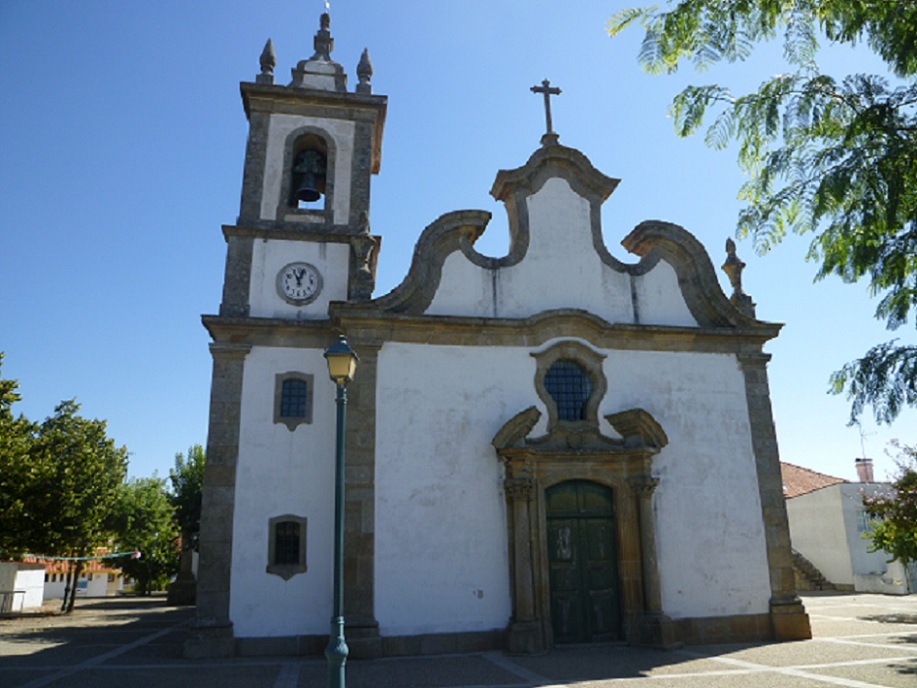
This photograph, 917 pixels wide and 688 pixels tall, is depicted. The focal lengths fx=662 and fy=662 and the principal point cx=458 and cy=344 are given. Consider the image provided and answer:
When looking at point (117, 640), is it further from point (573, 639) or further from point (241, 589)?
point (573, 639)

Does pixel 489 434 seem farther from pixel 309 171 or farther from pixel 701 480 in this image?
pixel 309 171

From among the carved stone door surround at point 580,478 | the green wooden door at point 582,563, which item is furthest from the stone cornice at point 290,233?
the green wooden door at point 582,563

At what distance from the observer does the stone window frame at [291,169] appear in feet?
49.8

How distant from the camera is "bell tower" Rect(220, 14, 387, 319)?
14258 millimetres

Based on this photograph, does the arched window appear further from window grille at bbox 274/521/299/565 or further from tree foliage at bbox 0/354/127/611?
tree foliage at bbox 0/354/127/611

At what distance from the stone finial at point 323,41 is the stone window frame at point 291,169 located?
2.40m

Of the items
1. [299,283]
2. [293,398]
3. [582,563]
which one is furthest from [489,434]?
[299,283]

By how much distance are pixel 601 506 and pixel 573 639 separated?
2548mm

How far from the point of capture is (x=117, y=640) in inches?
587

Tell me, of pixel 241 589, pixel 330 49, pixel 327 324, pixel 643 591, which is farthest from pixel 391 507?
pixel 330 49

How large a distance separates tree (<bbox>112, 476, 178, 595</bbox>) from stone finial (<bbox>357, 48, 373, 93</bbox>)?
21124mm

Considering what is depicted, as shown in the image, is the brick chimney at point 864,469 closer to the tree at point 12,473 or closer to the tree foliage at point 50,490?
the tree foliage at point 50,490

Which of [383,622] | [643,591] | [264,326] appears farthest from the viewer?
[264,326]

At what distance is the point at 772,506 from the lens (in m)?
13.9
